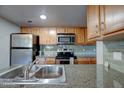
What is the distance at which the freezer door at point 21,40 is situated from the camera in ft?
13.8

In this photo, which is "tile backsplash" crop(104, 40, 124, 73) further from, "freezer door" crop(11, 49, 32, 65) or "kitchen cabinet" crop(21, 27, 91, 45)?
"kitchen cabinet" crop(21, 27, 91, 45)

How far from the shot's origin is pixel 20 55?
422cm

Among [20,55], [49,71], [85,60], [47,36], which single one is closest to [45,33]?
A: [47,36]

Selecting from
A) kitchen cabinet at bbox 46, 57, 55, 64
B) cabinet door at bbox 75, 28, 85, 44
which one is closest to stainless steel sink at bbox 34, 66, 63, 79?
kitchen cabinet at bbox 46, 57, 55, 64

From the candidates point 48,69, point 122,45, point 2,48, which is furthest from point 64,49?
point 122,45

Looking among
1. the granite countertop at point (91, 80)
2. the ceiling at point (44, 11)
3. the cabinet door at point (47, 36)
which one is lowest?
the granite countertop at point (91, 80)

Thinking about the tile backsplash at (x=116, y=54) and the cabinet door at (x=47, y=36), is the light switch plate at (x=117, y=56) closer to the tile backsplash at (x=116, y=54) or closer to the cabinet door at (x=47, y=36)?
the tile backsplash at (x=116, y=54)

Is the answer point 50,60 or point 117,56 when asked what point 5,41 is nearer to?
point 50,60

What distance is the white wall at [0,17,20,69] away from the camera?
392 centimetres

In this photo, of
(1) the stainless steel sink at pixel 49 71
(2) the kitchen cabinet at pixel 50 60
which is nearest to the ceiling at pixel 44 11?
(1) the stainless steel sink at pixel 49 71

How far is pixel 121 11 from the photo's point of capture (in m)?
0.93

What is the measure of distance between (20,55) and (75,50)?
6.85 feet

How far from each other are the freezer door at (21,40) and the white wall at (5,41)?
0.20 metres

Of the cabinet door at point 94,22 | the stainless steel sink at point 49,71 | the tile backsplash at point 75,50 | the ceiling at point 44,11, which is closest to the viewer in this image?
the cabinet door at point 94,22
